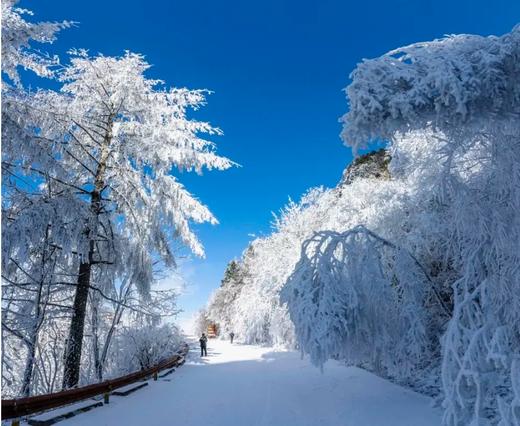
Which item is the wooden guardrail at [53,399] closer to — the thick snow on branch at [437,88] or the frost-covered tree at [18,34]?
the frost-covered tree at [18,34]

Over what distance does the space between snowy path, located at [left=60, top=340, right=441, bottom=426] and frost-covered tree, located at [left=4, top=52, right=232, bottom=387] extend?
10.1ft

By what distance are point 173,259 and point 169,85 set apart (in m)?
5.20

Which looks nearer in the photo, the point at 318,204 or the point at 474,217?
the point at 474,217

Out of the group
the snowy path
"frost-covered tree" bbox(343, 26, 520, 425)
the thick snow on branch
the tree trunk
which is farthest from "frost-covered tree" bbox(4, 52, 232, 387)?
"frost-covered tree" bbox(343, 26, 520, 425)

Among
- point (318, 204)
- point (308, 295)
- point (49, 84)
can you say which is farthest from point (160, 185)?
point (318, 204)

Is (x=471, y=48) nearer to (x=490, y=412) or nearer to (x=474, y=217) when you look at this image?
(x=474, y=217)

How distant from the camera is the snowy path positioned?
271 inches

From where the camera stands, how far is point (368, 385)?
983 cm

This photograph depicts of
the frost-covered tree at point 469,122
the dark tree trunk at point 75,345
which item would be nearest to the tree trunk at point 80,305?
A: the dark tree trunk at point 75,345

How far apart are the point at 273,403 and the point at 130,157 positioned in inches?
295

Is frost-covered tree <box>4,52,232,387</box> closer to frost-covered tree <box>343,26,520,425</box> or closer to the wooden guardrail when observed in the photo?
the wooden guardrail

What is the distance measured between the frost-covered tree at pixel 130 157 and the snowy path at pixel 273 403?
3.08 meters

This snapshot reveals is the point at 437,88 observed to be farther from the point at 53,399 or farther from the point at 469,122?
the point at 53,399

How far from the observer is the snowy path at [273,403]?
689 centimetres
